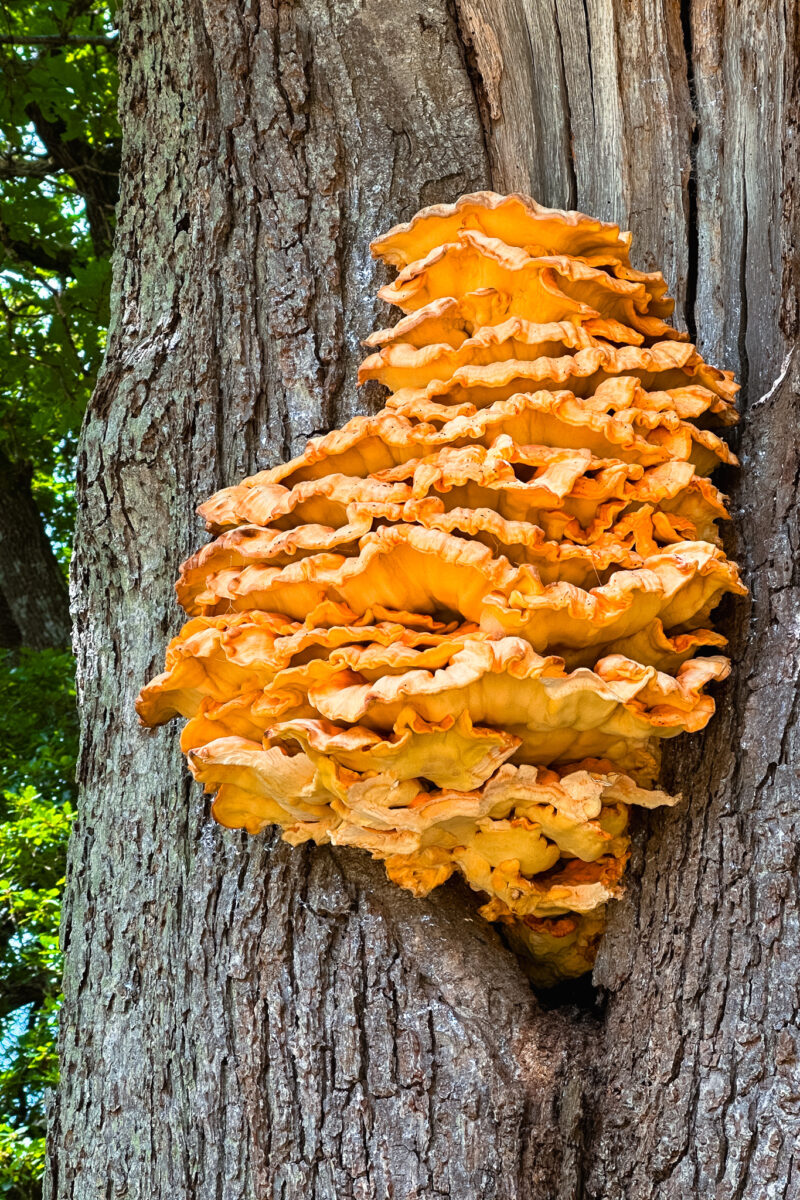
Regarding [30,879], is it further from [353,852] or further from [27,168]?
[353,852]

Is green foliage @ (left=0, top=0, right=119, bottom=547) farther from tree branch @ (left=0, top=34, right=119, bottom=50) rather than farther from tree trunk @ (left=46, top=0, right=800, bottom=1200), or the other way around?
tree trunk @ (left=46, top=0, right=800, bottom=1200)

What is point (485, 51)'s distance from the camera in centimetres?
267

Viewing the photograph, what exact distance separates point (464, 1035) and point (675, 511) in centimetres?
109

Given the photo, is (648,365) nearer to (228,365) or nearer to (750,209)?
(750,209)

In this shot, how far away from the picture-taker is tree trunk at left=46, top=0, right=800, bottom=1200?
6.00 feet

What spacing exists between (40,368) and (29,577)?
2.56 m

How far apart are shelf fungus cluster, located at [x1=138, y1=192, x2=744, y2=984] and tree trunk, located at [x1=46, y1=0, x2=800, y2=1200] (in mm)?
168

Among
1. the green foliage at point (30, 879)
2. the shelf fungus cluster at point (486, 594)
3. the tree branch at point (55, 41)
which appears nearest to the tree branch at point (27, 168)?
the tree branch at point (55, 41)

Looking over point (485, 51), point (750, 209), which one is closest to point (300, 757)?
point (750, 209)

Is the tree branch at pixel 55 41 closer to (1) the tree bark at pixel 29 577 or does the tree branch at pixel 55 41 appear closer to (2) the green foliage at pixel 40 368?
(2) the green foliage at pixel 40 368

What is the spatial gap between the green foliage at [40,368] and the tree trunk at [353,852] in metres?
2.11

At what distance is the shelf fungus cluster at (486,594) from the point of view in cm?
161

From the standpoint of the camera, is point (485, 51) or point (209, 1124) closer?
point (209, 1124)

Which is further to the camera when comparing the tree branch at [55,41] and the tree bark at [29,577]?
the tree bark at [29,577]
